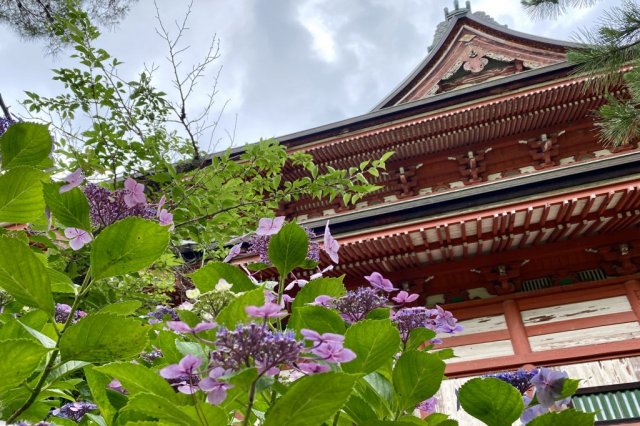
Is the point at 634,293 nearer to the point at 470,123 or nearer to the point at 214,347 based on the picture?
the point at 470,123

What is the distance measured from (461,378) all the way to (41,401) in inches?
175

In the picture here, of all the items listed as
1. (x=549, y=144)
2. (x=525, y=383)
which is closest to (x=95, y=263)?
(x=525, y=383)

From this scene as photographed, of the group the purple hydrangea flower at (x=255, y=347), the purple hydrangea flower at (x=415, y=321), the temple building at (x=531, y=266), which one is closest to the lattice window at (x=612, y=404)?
the temple building at (x=531, y=266)

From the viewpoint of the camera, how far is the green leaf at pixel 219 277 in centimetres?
69

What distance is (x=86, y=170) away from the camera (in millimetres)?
2297

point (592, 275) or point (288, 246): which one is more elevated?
point (592, 275)

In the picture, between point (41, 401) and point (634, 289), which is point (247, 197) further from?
point (634, 289)

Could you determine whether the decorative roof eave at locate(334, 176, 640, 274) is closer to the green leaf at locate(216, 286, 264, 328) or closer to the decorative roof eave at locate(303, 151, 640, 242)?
the decorative roof eave at locate(303, 151, 640, 242)

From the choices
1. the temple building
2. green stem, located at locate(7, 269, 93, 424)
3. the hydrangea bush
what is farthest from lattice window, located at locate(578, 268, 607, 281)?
green stem, located at locate(7, 269, 93, 424)

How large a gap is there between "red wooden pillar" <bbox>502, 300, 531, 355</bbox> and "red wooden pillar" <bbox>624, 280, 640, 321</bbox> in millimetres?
1063

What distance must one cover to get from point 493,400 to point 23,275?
651 millimetres

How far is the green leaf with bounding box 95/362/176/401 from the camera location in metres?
0.52

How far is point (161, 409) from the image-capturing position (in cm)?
48

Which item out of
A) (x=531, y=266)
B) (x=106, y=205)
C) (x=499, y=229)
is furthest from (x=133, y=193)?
(x=531, y=266)
